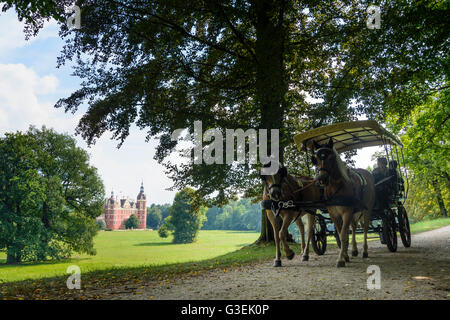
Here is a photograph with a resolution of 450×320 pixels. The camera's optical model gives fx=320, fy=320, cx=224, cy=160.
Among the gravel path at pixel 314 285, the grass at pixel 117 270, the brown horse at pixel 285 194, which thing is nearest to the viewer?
the gravel path at pixel 314 285

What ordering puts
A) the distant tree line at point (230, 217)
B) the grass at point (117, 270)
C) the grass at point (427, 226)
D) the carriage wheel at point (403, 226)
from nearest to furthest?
the grass at point (117, 270)
the carriage wheel at point (403, 226)
the grass at point (427, 226)
the distant tree line at point (230, 217)

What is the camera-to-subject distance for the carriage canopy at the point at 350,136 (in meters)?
7.86

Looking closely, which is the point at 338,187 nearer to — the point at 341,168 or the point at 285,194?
the point at 341,168

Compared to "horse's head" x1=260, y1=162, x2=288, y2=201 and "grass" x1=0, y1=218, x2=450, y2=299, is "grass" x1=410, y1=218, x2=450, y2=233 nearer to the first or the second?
"grass" x1=0, y1=218, x2=450, y2=299

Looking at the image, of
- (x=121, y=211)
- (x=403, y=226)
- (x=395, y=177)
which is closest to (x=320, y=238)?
(x=395, y=177)

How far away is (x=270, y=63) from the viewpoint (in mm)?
11242

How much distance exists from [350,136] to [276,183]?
365cm

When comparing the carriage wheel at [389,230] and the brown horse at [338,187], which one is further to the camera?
the carriage wheel at [389,230]

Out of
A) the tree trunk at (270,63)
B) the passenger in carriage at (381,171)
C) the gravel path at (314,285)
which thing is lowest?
the gravel path at (314,285)

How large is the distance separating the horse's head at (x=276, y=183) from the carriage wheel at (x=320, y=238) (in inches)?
121

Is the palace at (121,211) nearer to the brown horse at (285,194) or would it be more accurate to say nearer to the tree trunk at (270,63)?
the tree trunk at (270,63)

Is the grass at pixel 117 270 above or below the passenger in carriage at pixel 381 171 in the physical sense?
below

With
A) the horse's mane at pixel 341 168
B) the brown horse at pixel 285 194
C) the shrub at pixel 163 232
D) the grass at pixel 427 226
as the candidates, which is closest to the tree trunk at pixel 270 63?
the brown horse at pixel 285 194
